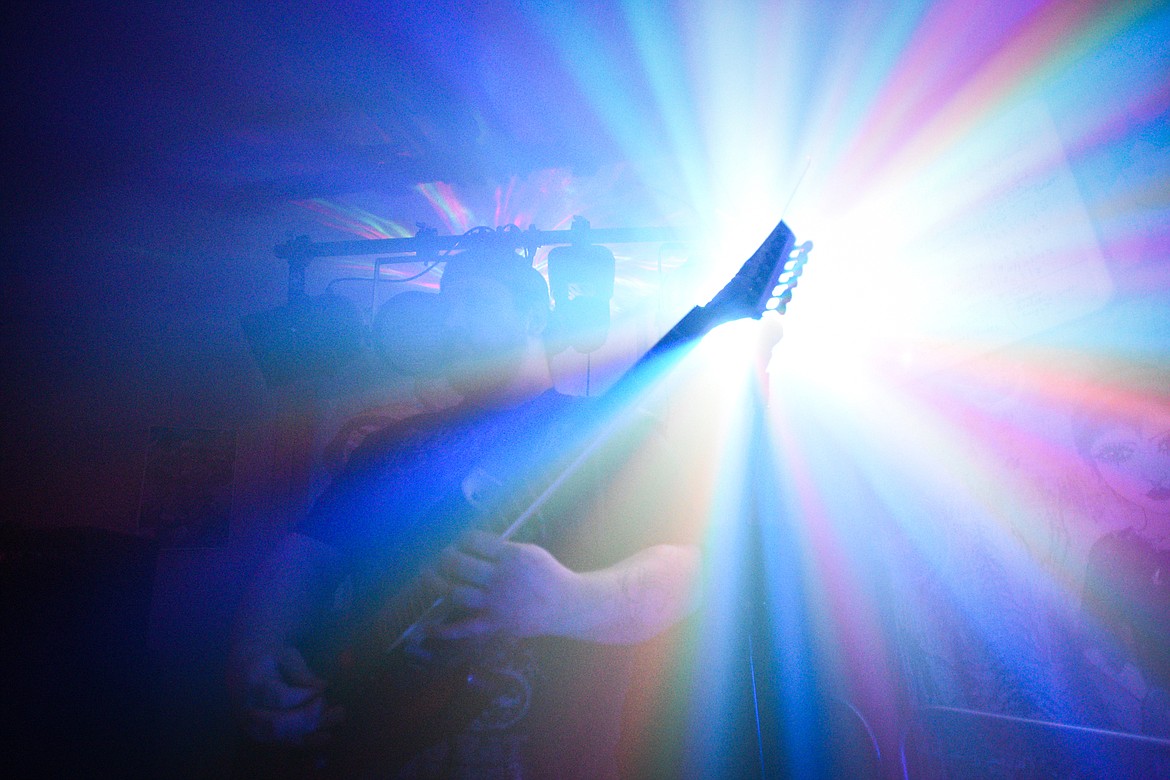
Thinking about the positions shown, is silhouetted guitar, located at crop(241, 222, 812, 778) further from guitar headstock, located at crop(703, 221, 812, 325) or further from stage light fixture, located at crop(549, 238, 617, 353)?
stage light fixture, located at crop(549, 238, 617, 353)

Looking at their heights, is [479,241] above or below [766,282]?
above

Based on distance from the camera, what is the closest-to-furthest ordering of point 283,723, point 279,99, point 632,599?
point 283,723 → point 632,599 → point 279,99

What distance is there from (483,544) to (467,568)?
0.07m

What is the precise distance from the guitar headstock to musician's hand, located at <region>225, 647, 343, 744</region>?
1.44 meters

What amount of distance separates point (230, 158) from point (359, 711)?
2463 mm

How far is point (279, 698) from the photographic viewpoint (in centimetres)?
123

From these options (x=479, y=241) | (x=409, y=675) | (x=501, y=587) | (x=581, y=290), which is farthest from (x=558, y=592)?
(x=479, y=241)

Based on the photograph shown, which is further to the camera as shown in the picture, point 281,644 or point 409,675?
point 281,644

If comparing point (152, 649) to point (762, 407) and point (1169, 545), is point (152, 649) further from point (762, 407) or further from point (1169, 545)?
point (1169, 545)

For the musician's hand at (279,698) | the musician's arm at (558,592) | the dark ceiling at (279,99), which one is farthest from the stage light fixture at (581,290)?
the musician's hand at (279,698)

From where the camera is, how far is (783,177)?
2041mm

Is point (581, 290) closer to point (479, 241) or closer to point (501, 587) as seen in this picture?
point (479, 241)

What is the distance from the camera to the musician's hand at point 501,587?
124 centimetres

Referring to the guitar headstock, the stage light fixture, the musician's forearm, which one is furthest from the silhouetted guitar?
the stage light fixture
